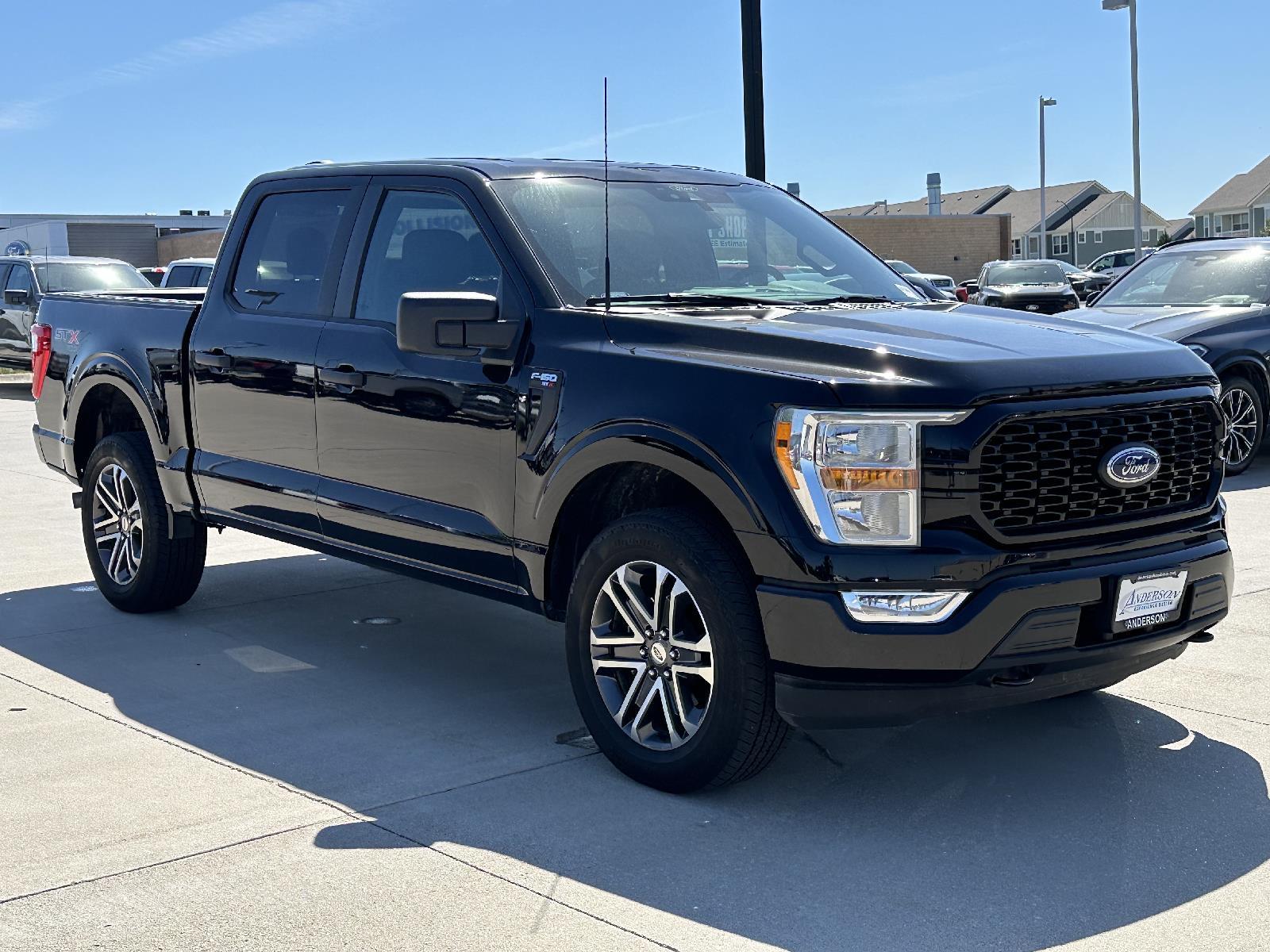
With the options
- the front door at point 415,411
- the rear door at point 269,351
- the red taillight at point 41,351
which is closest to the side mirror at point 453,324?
the front door at point 415,411

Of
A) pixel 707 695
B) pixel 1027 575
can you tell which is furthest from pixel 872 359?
pixel 707 695

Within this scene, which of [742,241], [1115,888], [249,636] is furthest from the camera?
[249,636]

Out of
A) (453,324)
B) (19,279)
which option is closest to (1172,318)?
(453,324)

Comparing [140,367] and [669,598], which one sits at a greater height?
[140,367]

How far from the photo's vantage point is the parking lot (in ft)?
12.2

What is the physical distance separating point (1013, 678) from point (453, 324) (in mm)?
2052

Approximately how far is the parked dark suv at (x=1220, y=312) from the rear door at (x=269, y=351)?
6.73 metres

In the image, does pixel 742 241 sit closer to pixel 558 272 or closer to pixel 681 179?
pixel 681 179

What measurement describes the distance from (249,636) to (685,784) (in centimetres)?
292

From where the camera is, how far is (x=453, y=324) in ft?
16.5

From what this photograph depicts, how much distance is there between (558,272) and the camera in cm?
522

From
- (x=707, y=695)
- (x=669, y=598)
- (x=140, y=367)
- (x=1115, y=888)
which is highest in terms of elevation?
(x=140, y=367)

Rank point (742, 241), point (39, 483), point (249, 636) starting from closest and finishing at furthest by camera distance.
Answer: point (742, 241) < point (249, 636) < point (39, 483)

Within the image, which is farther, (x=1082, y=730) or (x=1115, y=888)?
(x=1082, y=730)
